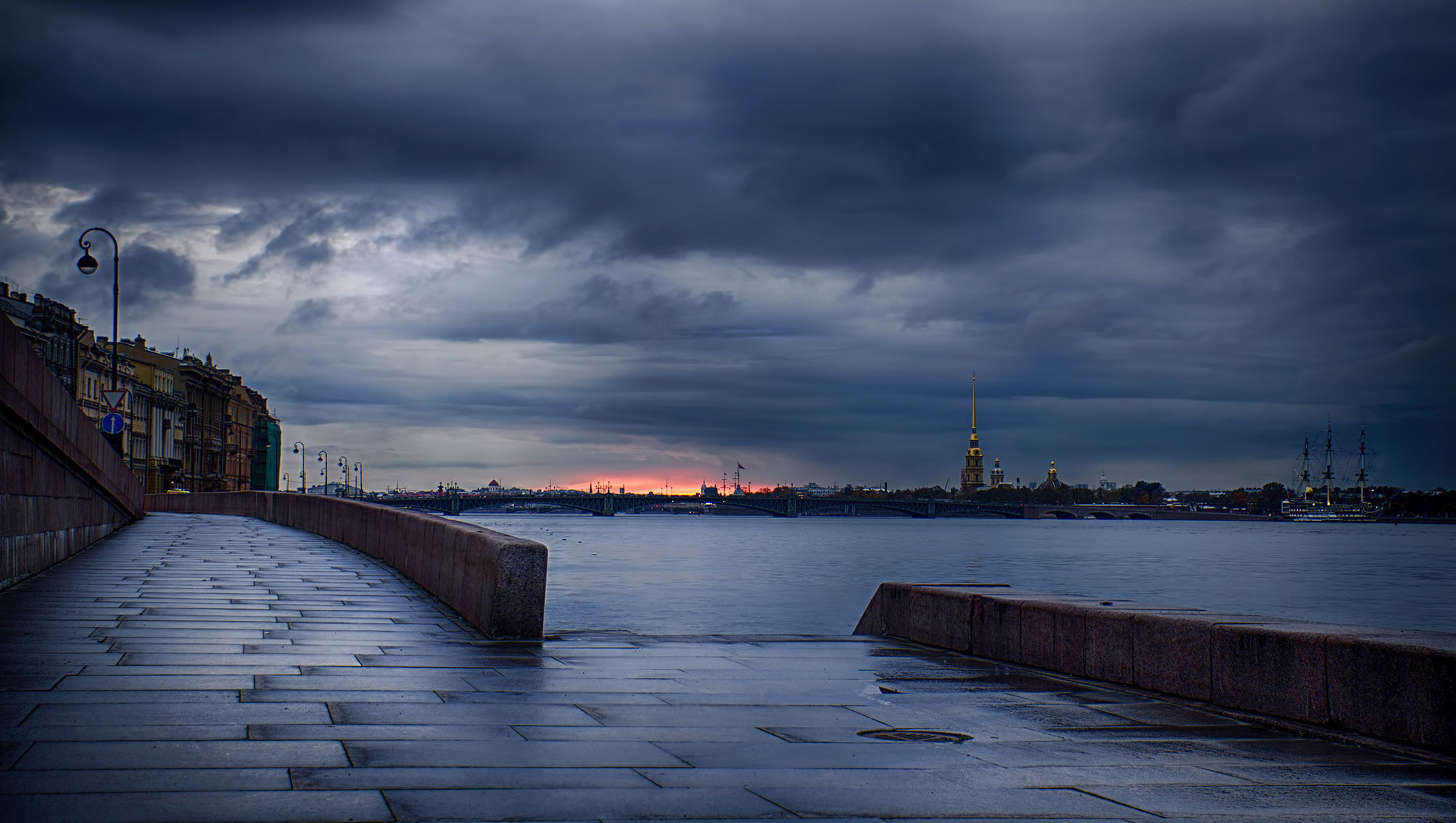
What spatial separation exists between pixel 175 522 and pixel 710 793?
29874mm

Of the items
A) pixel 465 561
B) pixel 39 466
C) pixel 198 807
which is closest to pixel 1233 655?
pixel 198 807

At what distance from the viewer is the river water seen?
47.4 m

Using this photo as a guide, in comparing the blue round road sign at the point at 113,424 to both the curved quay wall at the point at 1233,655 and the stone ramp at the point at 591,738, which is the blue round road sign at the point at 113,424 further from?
the curved quay wall at the point at 1233,655

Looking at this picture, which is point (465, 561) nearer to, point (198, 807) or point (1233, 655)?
point (1233, 655)

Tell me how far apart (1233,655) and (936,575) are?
6945cm

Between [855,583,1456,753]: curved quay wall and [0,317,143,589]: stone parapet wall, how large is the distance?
8.97 metres

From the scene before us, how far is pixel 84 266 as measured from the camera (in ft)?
105

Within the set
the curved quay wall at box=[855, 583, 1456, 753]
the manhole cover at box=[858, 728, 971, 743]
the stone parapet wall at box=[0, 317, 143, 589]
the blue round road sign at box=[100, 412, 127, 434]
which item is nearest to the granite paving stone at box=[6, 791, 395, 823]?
the manhole cover at box=[858, 728, 971, 743]

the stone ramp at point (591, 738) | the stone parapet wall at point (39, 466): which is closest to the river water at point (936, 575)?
the stone parapet wall at point (39, 466)

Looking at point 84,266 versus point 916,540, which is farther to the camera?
point 916,540

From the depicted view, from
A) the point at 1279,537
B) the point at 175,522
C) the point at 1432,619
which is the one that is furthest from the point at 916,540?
the point at 175,522

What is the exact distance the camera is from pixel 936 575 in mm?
76000

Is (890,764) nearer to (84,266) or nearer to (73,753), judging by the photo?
(73,753)

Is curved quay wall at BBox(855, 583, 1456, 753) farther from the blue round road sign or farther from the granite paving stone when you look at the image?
the blue round road sign
